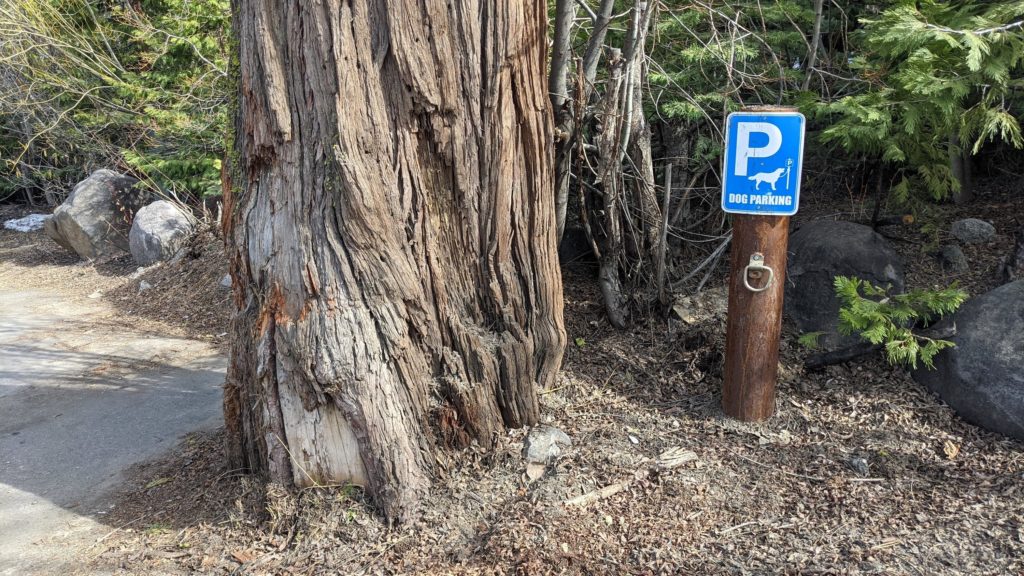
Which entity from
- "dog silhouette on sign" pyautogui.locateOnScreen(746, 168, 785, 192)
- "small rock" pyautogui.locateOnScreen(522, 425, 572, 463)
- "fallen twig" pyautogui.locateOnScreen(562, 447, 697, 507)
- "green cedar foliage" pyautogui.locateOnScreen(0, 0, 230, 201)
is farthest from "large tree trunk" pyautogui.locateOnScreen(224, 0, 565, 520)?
"green cedar foliage" pyautogui.locateOnScreen(0, 0, 230, 201)

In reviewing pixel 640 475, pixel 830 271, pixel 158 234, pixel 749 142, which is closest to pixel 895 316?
pixel 830 271

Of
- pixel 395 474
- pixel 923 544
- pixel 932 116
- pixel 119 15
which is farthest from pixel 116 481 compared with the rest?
pixel 119 15

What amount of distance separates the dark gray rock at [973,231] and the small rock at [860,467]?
7.76 ft

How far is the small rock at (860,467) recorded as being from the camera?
10.7ft

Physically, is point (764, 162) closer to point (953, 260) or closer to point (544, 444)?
point (544, 444)

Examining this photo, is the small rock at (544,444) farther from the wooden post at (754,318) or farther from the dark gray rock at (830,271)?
the dark gray rock at (830,271)

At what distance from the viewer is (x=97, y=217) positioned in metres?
10.5

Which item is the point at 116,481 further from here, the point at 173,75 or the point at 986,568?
the point at 173,75

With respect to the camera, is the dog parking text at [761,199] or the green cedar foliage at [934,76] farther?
the green cedar foliage at [934,76]

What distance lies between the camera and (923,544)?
281 cm

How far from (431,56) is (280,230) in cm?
101

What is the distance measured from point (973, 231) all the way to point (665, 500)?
3257mm

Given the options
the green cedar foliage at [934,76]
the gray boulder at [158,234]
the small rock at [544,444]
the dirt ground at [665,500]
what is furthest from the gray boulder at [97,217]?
the green cedar foliage at [934,76]

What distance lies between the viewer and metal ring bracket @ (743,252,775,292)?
344 cm
